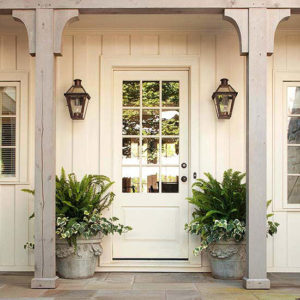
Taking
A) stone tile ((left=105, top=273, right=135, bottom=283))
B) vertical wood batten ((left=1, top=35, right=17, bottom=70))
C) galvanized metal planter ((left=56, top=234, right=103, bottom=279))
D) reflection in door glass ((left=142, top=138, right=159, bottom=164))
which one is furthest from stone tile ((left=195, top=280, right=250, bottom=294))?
vertical wood batten ((left=1, top=35, right=17, bottom=70))

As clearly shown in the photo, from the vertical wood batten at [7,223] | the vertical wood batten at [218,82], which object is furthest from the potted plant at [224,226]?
the vertical wood batten at [7,223]

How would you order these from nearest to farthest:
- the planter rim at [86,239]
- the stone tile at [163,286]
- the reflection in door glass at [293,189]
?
1. the stone tile at [163,286]
2. the planter rim at [86,239]
3. the reflection in door glass at [293,189]

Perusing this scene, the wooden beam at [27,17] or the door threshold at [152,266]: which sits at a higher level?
the wooden beam at [27,17]

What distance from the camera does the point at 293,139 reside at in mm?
5156

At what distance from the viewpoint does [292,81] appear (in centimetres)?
512

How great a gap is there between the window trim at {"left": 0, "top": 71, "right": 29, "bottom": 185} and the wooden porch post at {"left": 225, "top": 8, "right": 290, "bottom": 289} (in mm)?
2290

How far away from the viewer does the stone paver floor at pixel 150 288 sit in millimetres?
4004

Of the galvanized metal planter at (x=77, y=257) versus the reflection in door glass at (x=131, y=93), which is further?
the reflection in door glass at (x=131, y=93)

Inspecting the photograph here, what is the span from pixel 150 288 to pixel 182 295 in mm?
364

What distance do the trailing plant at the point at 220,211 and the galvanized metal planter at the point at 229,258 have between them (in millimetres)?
67

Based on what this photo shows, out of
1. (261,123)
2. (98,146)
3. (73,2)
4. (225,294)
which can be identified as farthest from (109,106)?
(225,294)

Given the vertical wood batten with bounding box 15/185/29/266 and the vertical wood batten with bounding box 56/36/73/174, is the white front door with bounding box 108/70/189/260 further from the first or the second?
the vertical wood batten with bounding box 15/185/29/266

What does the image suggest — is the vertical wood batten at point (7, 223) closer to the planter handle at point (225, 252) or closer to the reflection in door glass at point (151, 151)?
the reflection in door glass at point (151, 151)

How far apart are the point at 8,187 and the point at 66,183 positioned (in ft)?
2.39
